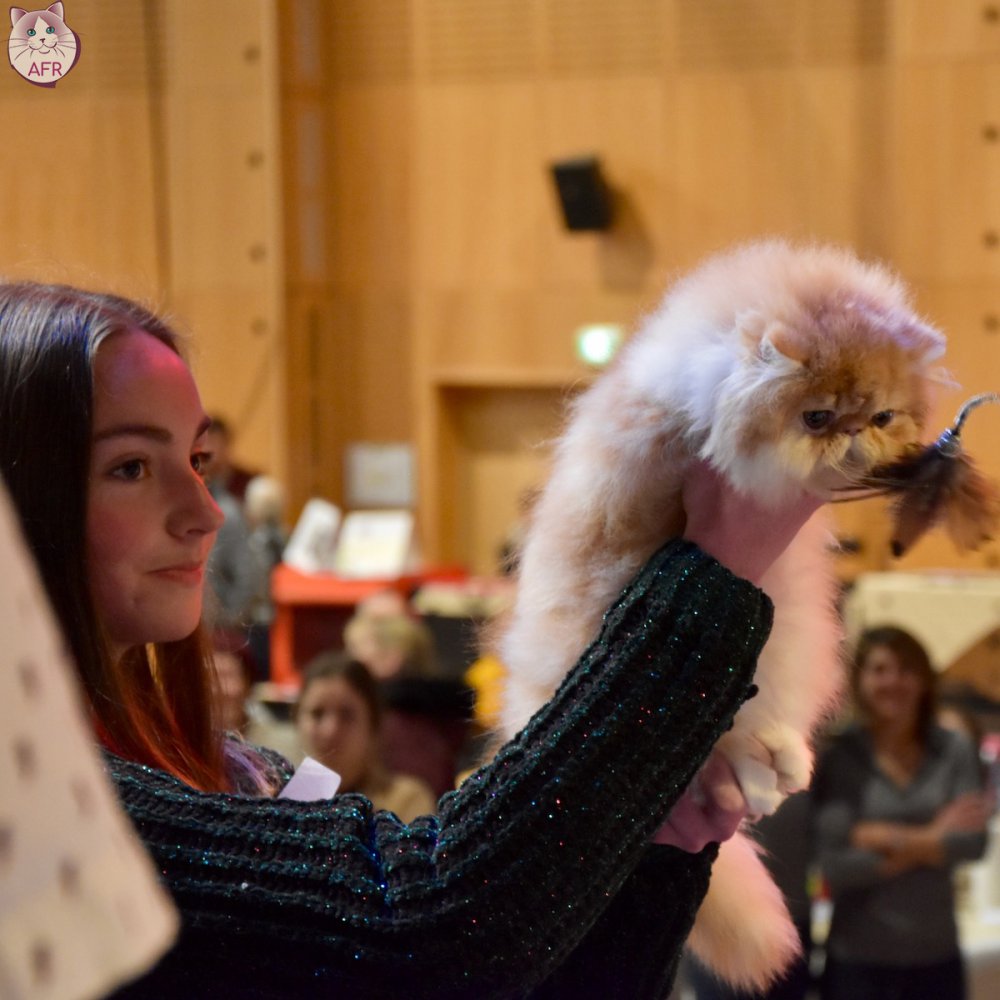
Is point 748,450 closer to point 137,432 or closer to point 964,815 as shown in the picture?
point 137,432

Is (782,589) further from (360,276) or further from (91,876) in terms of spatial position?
(360,276)

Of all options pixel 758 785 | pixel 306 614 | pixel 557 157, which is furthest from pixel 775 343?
pixel 557 157

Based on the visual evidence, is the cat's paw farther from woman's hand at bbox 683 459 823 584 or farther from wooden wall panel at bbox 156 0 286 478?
wooden wall panel at bbox 156 0 286 478

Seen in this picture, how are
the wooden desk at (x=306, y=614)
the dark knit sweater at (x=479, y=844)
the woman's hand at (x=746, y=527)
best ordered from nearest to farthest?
the dark knit sweater at (x=479, y=844) < the woman's hand at (x=746, y=527) < the wooden desk at (x=306, y=614)

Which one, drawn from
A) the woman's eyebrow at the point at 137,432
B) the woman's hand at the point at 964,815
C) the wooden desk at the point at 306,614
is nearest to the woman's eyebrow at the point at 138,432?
the woman's eyebrow at the point at 137,432

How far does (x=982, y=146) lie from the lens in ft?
21.7

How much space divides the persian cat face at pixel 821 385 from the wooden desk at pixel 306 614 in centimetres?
538

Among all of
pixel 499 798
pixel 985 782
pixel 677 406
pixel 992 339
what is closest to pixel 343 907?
pixel 499 798

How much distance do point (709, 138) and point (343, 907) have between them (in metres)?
7.00

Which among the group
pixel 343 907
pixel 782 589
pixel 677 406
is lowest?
pixel 343 907

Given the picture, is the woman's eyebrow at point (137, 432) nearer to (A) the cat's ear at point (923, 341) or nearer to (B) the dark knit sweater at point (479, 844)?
(B) the dark knit sweater at point (479, 844)

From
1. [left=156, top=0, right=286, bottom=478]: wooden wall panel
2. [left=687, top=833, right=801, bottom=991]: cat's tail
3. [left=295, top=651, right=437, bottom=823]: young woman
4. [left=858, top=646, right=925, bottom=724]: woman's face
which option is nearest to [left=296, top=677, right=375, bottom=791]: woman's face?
[left=295, top=651, right=437, bottom=823]: young woman

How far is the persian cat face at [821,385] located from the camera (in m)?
0.78

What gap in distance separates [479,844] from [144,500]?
300mm
